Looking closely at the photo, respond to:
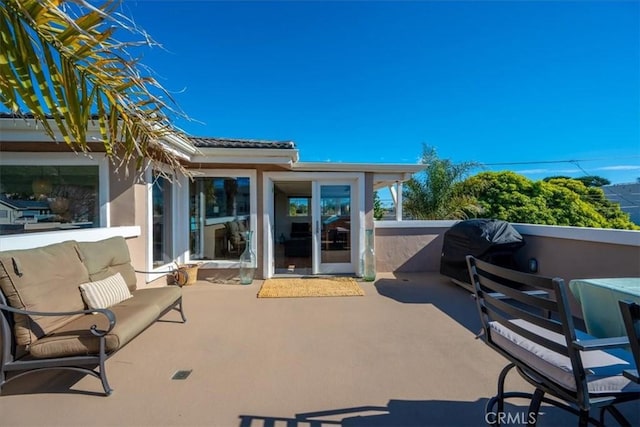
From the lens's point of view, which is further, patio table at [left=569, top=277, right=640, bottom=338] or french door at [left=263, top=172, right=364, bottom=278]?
french door at [left=263, top=172, right=364, bottom=278]

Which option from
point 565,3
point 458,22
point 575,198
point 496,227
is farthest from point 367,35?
point 575,198

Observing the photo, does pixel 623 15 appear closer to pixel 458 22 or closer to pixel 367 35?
pixel 458 22

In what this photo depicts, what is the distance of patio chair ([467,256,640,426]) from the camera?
1.34m

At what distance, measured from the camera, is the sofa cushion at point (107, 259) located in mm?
3213

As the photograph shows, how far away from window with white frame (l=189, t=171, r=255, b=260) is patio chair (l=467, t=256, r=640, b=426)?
5374 millimetres

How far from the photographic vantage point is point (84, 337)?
7.87 ft

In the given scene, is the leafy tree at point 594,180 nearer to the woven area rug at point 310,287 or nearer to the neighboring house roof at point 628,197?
the neighboring house roof at point 628,197

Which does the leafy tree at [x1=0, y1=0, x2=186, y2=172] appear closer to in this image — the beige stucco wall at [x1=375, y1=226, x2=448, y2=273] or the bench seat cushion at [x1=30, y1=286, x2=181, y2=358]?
the bench seat cushion at [x1=30, y1=286, x2=181, y2=358]

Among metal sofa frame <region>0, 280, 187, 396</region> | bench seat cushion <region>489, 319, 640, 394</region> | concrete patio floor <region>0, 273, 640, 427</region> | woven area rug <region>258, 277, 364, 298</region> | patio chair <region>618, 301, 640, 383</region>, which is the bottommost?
concrete patio floor <region>0, 273, 640, 427</region>

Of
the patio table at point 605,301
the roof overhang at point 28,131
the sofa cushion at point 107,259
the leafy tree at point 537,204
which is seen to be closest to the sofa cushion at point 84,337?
the sofa cushion at point 107,259

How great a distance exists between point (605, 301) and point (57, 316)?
4587 mm

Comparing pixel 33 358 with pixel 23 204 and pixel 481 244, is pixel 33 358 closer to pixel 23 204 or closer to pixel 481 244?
pixel 23 204

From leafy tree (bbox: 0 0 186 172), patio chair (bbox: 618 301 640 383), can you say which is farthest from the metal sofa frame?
patio chair (bbox: 618 301 640 383)

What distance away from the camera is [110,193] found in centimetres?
461
